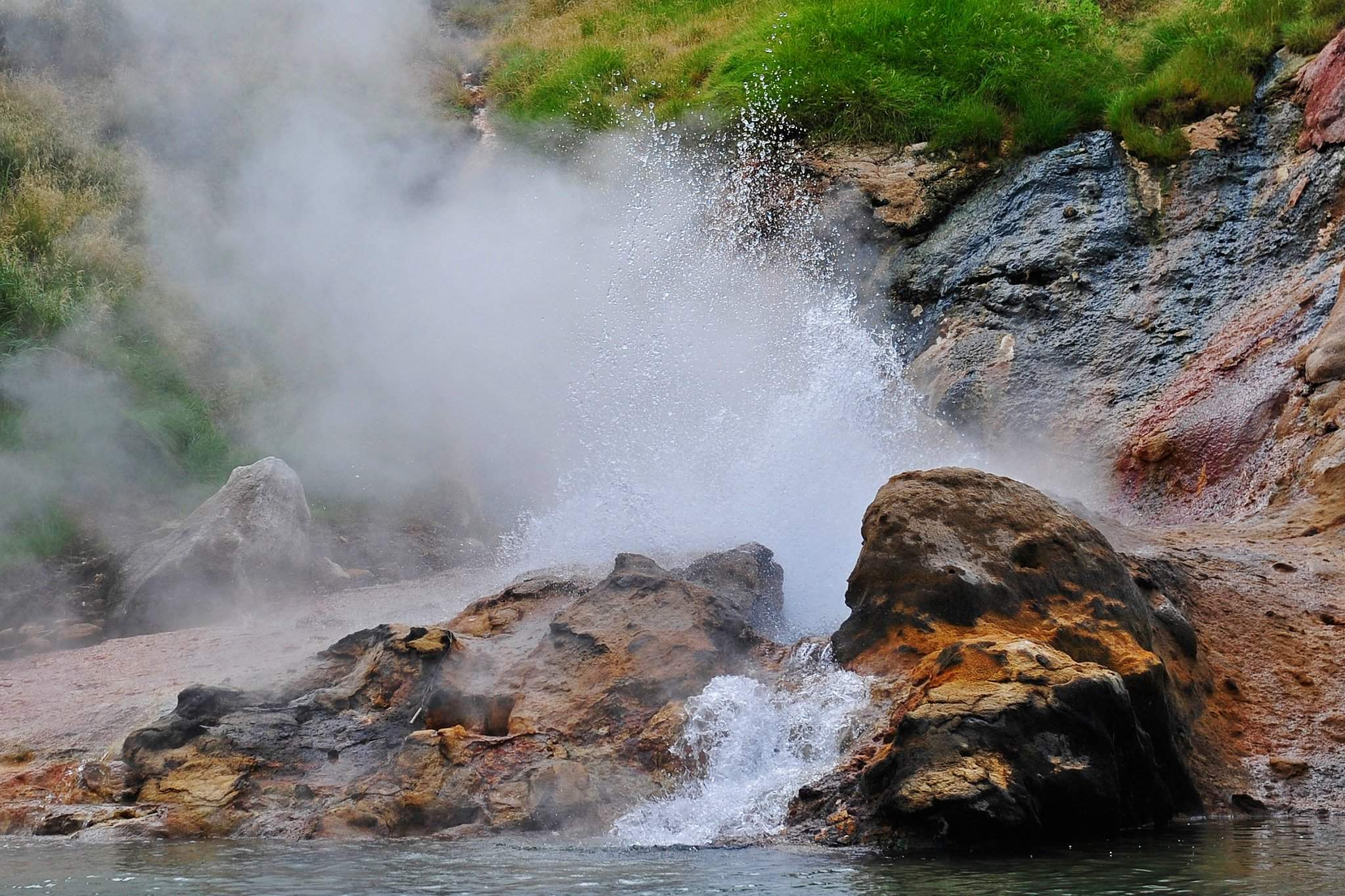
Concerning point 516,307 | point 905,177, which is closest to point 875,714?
point 905,177

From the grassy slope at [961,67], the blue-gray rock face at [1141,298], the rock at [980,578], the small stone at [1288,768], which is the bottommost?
the small stone at [1288,768]

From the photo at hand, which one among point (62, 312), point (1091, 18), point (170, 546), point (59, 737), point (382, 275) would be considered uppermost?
point (1091, 18)

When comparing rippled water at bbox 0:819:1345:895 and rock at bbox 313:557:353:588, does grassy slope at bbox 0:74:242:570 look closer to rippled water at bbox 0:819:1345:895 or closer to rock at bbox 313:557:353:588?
rock at bbox 313:557:353:588

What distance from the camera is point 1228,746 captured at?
3.35 meters

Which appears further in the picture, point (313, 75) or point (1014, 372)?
point (313, 75)

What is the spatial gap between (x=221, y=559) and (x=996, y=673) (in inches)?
177

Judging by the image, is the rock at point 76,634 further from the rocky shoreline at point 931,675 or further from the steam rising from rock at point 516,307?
the steam rising from rock at point 516,307

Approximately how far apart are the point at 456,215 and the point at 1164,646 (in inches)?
289

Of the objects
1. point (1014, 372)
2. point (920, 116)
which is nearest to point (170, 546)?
point (1014, 372)

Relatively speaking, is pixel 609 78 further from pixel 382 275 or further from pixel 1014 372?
pixel 1014 372

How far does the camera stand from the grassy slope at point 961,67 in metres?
7.62

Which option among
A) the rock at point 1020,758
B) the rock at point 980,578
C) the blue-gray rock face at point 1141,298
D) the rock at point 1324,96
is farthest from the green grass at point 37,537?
the rock at point 1324,96

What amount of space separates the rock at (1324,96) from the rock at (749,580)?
425cm

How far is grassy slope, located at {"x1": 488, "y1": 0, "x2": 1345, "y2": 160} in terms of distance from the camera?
300 inches
